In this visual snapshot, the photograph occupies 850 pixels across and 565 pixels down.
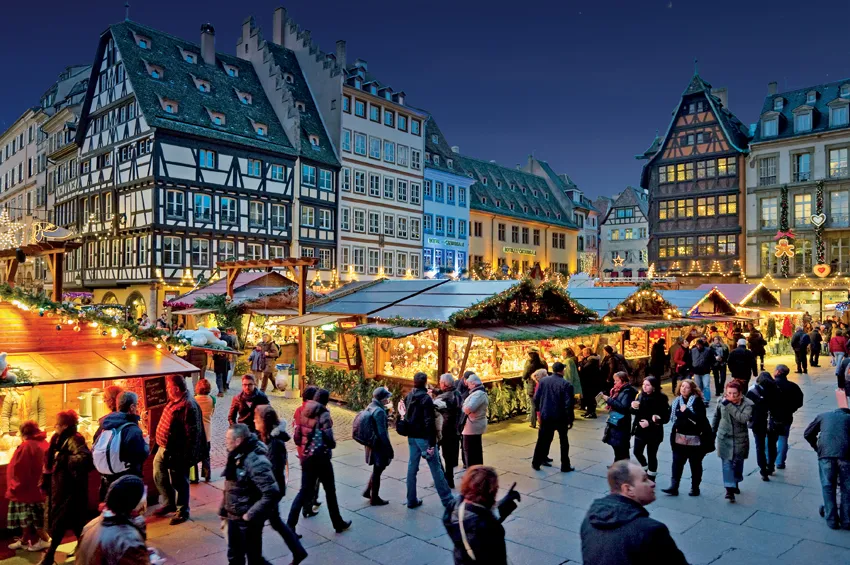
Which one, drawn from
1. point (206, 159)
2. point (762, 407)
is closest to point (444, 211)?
point (206, 159)

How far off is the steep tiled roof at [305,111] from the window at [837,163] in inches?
1143

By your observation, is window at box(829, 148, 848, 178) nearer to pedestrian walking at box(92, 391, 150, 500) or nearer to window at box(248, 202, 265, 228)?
window at box(248, 202, 265, 228)

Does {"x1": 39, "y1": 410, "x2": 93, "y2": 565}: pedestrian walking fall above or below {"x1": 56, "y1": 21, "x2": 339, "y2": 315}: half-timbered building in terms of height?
below

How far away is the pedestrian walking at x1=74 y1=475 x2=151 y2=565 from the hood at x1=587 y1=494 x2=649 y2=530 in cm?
262

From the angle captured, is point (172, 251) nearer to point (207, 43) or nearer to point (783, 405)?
point (207, 43)

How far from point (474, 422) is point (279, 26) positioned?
137 feet

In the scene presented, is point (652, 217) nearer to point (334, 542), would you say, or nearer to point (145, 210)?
point (145, 210)

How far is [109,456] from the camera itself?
6152 millimetres

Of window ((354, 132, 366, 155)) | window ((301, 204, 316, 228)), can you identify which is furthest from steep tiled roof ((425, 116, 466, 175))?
window ((301, 204, 316, 228))

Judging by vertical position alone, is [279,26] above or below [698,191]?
above

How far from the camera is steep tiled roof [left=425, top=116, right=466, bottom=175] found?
47.7 m

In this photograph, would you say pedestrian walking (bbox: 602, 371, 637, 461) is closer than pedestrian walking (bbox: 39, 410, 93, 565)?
No

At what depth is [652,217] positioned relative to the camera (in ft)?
147

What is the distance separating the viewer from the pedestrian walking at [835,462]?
702cm
